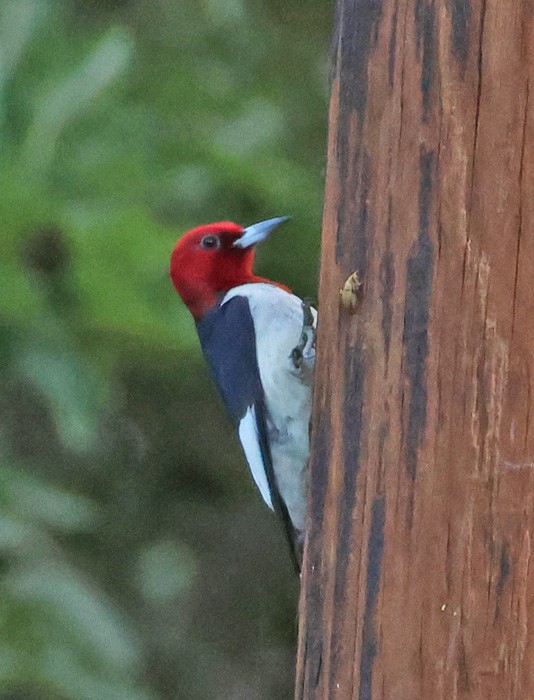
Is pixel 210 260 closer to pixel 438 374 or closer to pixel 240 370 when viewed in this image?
pixel 240 370

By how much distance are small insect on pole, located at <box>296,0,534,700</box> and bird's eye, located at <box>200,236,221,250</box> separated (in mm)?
1280

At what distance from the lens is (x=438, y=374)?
1.64m

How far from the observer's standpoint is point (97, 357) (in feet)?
10.3

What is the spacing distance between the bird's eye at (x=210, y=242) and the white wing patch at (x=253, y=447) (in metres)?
0.47

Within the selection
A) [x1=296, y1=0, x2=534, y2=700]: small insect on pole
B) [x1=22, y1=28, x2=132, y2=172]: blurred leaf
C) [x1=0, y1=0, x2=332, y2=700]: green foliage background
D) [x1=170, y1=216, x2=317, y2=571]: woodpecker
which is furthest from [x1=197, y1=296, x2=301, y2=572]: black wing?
[x1=296, y1=0, x2=534, y2=700]: small insect on pole

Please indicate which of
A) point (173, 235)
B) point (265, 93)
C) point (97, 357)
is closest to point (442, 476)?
point (173, 235)

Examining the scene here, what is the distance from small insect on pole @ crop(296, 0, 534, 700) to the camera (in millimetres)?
1598

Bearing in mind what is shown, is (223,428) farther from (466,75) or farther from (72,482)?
(466,75)

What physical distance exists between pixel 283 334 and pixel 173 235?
1.28 feet

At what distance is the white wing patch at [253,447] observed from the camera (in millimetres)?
2711

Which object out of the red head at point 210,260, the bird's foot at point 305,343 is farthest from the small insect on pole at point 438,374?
the red head at point 210,260

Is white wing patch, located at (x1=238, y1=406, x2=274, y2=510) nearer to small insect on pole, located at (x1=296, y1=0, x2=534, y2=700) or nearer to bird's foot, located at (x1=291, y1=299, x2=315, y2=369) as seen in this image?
bird's foot, located at (x1=291, y1=299, x2=315, y2=369)

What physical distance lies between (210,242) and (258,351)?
1.26 ft

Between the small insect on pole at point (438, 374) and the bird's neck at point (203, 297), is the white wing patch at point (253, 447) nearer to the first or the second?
the bird's neck at point (203, 297)
